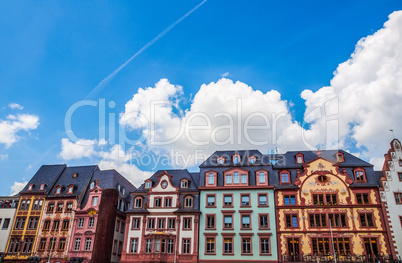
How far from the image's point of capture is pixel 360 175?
5297cm

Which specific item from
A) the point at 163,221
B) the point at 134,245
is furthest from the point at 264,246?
the point at 134,245

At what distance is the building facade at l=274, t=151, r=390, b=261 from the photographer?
48062mm

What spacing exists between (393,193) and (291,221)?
15.9 meters

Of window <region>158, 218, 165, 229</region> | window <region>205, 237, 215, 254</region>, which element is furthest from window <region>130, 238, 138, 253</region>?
window <region>205, 237, 215, 254</region>

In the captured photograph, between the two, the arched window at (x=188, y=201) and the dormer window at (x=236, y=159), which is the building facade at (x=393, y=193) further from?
the arched window at (x=188, y=201)

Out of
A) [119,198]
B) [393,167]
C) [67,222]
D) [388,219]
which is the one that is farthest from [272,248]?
[67,222]

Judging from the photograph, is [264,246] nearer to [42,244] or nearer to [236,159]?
[236,159]

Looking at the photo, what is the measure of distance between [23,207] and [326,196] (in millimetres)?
54939

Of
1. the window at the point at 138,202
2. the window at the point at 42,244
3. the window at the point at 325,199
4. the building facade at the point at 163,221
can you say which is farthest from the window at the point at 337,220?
the window at the point at 42,244

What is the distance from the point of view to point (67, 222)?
5891 centimetres

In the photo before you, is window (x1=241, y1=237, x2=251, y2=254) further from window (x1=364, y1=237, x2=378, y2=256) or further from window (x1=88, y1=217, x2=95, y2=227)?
window (x1=88, y1=217, x2=95, y2=227)

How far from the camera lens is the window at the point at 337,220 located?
49.9 m

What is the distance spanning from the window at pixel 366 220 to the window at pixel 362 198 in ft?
6.05

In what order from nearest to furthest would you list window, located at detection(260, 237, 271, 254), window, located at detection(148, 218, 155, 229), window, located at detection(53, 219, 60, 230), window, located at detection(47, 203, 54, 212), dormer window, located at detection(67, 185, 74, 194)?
window, located at detection(260, 237, 271, 254)
window, located at detection(148, 218, 155, 229)
window, located at detection(53, 219, 60, 230)
window, located at detection(47, 203, 54, 212)
dormer window, located at detection(67, 185, 74, 194)
